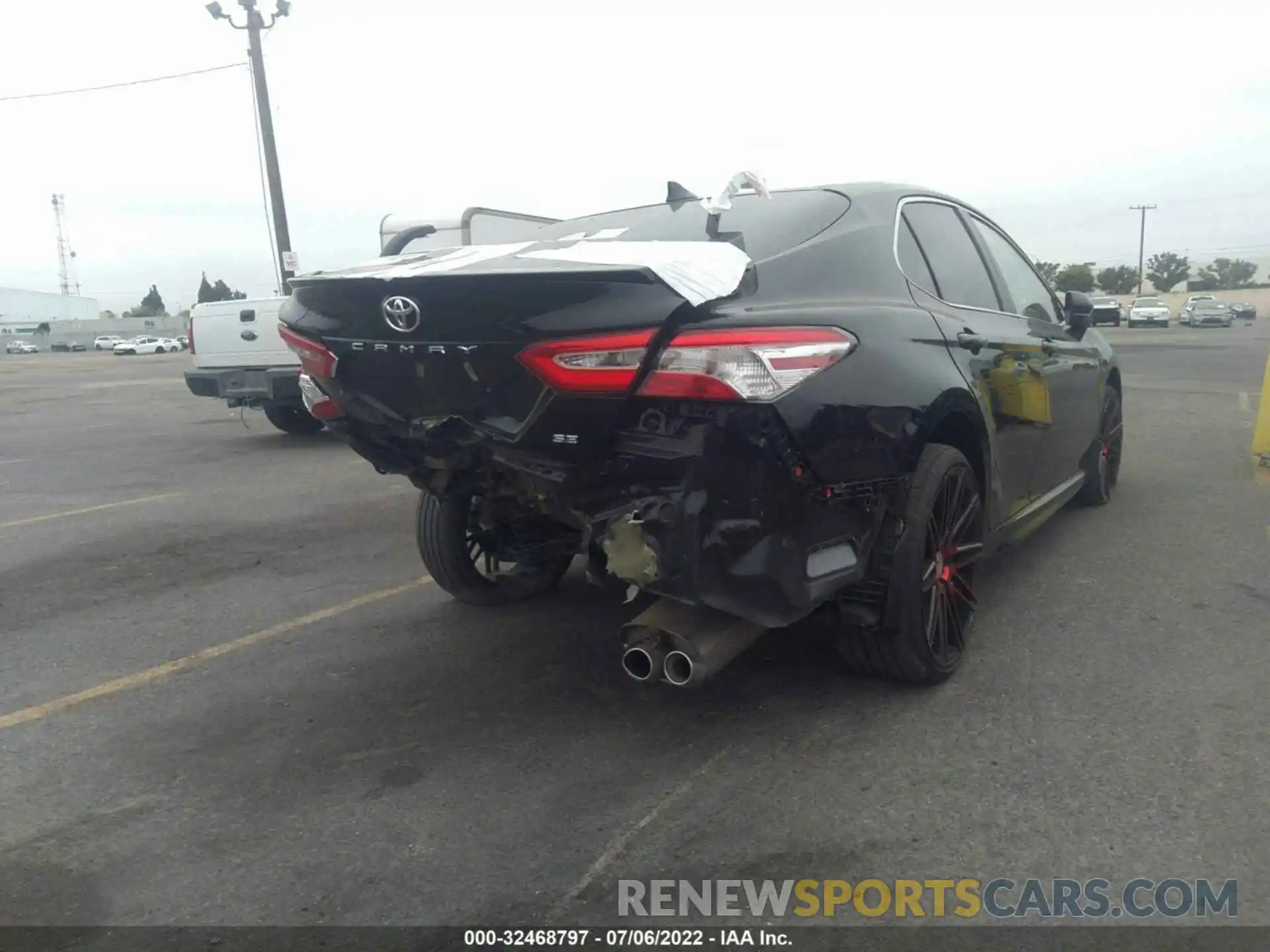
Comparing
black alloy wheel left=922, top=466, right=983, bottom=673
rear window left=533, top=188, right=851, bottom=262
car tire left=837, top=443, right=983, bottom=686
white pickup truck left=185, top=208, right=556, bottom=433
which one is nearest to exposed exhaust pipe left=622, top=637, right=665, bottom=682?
car tire left=837, top=443, right=983, bottom=686

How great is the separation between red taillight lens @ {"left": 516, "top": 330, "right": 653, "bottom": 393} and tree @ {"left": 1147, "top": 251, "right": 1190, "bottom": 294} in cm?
9865

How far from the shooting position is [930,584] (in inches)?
141

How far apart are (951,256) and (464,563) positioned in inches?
97.9

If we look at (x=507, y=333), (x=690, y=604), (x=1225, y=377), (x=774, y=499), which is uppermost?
(x=507, y=333)

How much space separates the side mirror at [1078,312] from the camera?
5348 millimetres

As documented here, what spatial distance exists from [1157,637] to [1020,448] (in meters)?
0.93

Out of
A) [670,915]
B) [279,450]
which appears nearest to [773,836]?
[670,915]

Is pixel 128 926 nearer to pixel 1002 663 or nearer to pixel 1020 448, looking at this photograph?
pixel 1002 663

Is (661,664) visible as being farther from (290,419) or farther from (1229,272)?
(1229,272)

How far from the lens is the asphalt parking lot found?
2.63 m

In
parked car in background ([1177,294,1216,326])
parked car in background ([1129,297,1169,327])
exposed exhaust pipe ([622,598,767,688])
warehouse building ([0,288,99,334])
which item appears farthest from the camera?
warehouse building ([0,288,99,334])

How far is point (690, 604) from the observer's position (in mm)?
3037

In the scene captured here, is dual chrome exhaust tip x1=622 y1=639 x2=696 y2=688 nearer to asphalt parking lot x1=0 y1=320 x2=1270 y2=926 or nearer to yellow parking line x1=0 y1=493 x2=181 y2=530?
asphalt parking lot x1=0 y1=320 x2=1270 y2=926

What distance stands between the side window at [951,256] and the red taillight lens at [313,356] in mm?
2245
